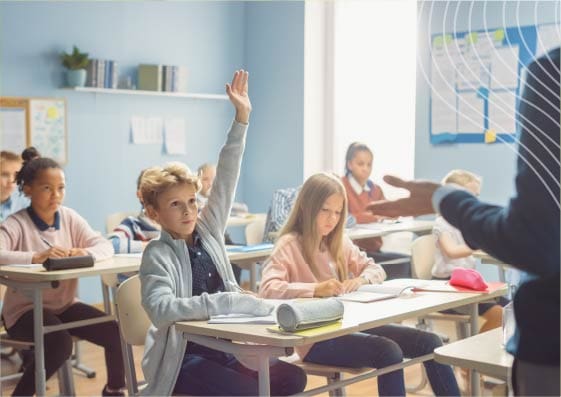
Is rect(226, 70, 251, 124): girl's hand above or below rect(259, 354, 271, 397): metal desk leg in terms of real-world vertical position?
above

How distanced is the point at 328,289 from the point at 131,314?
668mm

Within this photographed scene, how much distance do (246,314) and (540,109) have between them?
56.9 inches

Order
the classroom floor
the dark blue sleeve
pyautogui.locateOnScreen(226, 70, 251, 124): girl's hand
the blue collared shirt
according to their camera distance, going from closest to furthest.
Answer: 1. the dark blue sleeve
2. pyautogui.locateOnScreen(226, 70, 251, 124): girl's hand
3. the classroom floor
4. the blue collared shirt

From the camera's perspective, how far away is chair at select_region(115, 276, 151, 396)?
2803 millimetres

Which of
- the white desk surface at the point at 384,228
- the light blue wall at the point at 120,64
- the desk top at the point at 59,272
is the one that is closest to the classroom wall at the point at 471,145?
the white desk surface at the point at 384,228

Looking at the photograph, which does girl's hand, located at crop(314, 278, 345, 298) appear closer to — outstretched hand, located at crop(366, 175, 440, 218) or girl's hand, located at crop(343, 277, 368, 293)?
girl's hand, located at crop(343, 277, 368, 293)

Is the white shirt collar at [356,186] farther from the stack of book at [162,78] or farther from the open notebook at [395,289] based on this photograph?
the open notebook at [395,289]

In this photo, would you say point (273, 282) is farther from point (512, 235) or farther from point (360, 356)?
point (512, 235)

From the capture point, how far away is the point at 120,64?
22.3 feet

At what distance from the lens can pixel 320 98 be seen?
7547mm

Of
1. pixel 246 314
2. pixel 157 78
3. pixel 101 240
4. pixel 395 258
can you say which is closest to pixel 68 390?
pixel 101 240

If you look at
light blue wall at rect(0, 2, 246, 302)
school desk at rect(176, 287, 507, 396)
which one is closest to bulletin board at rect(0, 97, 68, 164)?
light blue wall at rect(0, 2, 246, 302)

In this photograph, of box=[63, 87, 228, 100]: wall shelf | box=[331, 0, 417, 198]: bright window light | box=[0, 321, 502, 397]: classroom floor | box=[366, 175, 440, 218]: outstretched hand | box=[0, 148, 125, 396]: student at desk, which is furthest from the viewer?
box=[331, 0, 417, 198]: bright window light

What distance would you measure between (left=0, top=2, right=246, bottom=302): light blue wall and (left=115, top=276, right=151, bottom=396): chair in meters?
3.68
